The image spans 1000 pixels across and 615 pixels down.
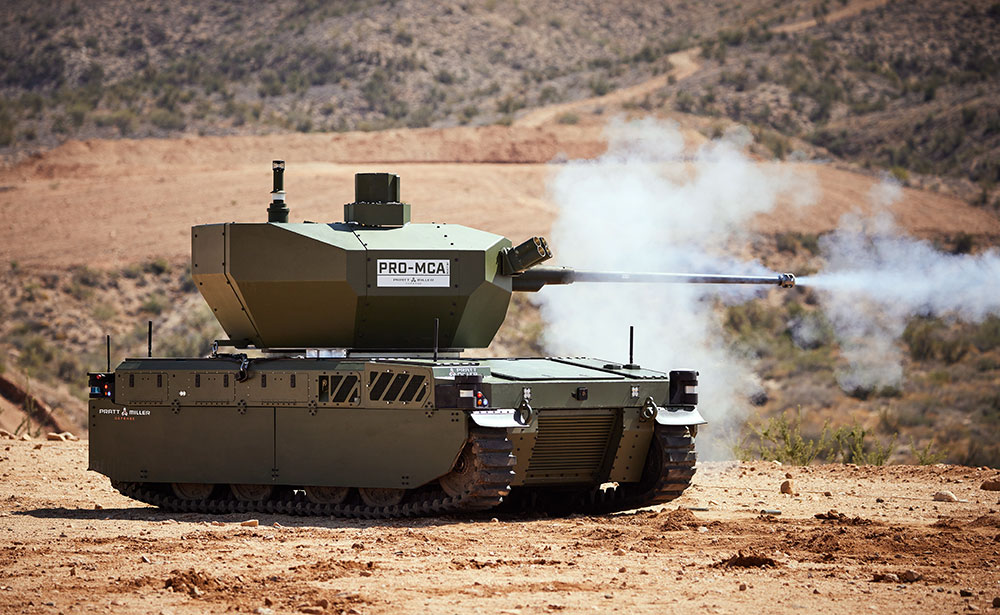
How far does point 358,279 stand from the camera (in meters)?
13.6

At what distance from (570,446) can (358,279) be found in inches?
99.0

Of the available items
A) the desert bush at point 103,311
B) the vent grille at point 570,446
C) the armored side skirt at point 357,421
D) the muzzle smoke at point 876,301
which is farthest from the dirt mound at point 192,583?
the desert bush at point 103,311

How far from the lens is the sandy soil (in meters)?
9.02

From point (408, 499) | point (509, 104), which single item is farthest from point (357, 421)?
point (509, 104)

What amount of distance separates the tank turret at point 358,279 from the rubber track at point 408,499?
1437mm

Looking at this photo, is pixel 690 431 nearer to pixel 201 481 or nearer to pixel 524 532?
pixel 524 532

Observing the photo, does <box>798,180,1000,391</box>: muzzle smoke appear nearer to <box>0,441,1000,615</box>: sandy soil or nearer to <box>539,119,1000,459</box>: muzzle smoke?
<box>539,119,1000,459</box>: muzzle smoke

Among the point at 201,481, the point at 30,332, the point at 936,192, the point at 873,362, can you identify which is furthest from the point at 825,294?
the point at 201,481

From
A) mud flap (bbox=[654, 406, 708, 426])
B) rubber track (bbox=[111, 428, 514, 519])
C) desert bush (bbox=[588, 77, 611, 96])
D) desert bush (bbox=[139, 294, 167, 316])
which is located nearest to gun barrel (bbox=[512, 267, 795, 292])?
mud flap (bbox=[654, 406, 708, 426])

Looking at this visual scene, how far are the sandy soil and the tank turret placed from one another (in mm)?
1864

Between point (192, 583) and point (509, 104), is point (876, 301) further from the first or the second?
point (192, 583)

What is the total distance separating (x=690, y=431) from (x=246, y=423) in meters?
4.16

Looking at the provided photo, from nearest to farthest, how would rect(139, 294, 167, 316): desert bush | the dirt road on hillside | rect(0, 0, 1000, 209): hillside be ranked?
1. rect(139, 294, 167, 316): desert bush
2. the dirt road on hillside
3. rect(0, 0, 1000, 209): hillside

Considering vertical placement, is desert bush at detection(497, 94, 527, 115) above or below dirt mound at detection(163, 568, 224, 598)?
above
